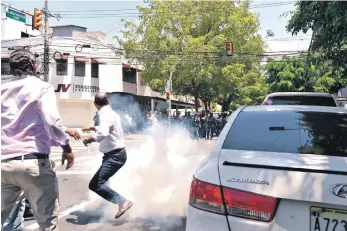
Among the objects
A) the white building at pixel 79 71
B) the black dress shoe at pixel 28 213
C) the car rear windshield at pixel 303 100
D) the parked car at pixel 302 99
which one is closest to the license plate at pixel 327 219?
the black dress shoe at pixel 28 213

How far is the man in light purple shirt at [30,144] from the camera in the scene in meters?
3.12

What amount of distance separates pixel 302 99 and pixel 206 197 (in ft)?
25.0

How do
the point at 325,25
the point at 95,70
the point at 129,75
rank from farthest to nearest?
the point at 129,75 < the point at 95,70 < the point at 325,25

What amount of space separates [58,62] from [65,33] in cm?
909

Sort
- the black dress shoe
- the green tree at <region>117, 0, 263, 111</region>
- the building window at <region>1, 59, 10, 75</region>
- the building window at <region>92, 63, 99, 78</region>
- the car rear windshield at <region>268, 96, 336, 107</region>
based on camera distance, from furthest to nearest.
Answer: the building window at <region>92, 63, 99, 78</region> → the green tree at <region>117, 0, 263, 111</region> → the car rear windshield at <region>268, 96, 336, 107</region> → the black dress shoe → the building window at <region>1, 59, 10, 75</region>

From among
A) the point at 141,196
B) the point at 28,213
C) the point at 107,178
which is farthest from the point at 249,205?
the point at 141,196

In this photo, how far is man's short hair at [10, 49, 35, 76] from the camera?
3312mm

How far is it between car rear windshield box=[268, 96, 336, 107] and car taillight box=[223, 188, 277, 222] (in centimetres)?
740

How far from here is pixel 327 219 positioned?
7.65 feet

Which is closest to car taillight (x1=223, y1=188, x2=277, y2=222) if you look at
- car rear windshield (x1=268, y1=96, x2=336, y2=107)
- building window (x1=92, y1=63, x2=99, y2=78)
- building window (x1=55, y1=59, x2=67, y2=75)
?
car rear windshield (x1=268, y1=96, x2=336, y2=107)

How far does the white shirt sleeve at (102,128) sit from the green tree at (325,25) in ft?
16.8

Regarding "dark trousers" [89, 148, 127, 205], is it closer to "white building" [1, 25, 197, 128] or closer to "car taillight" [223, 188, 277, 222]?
"car taillight" [223, 188, 277, 222]

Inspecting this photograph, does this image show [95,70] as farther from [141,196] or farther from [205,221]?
[205,221]

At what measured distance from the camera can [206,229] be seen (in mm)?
2500
